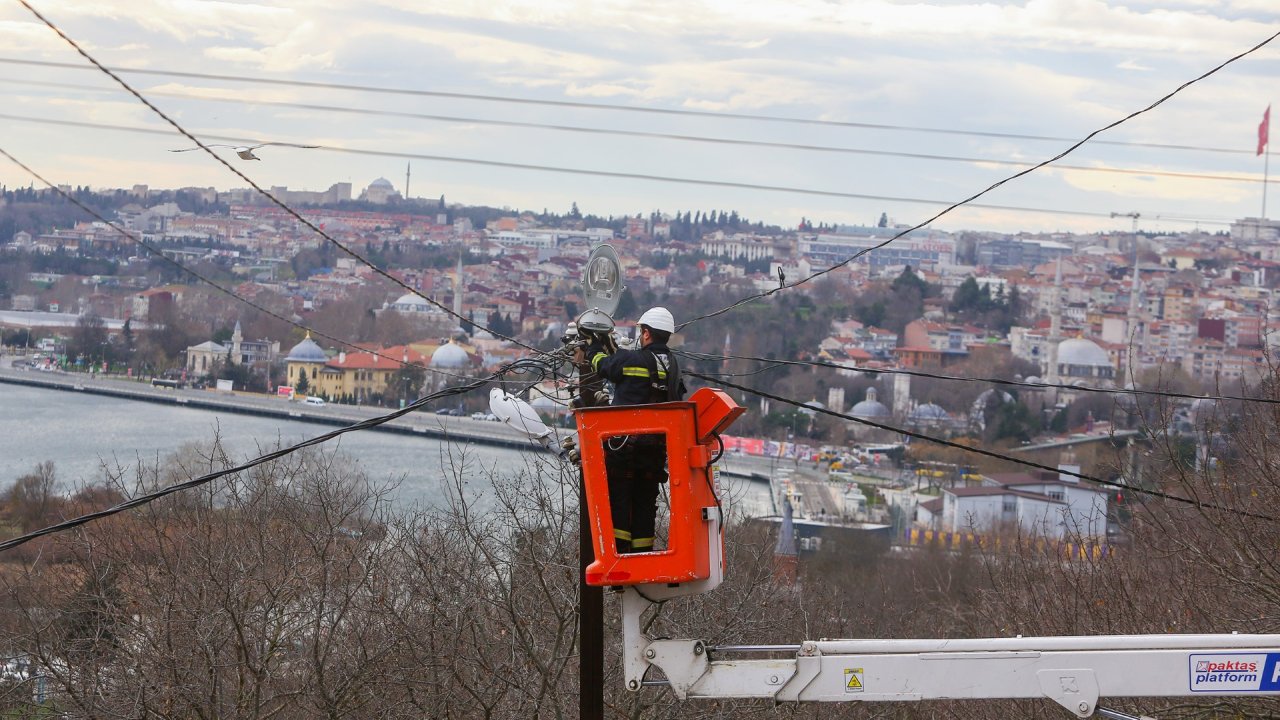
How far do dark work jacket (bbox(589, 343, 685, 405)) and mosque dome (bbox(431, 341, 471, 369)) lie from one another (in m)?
83.6

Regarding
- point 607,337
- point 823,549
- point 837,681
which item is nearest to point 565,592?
point 607,337

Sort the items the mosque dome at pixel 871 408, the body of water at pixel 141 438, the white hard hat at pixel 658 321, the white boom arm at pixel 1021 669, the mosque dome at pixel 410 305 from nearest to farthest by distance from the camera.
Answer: the white boom arm at pixel 1021 669 → the white hard hat at pixel 658 321 → the body of water at pixel 141 438 → the mosque dome at pixel 410 305 → the mosque dome at pixel 871 408

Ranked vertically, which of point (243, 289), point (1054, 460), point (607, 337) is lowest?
point (1054, 460)

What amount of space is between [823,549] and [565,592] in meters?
47.5

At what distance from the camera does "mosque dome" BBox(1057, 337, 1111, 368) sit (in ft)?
449

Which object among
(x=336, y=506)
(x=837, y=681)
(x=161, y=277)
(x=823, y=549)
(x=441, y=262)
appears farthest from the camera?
(x=441, y=262)

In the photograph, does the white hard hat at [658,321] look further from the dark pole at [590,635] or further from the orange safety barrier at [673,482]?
the orange safety barrier at [673,482]

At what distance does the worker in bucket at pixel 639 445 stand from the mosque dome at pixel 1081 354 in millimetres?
133472

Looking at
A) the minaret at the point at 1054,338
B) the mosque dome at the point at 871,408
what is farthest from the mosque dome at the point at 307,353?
the minaret at the point at 1054,338

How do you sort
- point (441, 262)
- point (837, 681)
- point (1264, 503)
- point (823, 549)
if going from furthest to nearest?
point (441, 262) < point (823, 549) < point (1264, 503) < point (837, 681)

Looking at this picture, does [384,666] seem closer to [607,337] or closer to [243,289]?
[607,337]

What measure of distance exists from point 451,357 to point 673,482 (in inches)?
3508

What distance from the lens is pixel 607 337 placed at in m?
8.83

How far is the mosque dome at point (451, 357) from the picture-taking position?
305 ft
